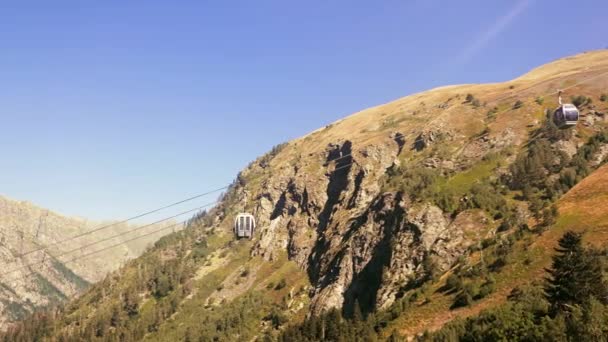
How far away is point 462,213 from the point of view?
124m

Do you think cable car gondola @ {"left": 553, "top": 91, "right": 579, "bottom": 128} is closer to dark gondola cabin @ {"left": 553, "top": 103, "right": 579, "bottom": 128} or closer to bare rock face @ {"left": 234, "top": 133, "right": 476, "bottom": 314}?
dark gondola cabin @ {"left": 553, "top": 103, "right": 579, "bottom": 128}

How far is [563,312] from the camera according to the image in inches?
2248

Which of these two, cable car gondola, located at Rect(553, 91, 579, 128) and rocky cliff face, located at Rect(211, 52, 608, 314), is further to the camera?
rocky cliff face, located at Rect(211, 52, 608, 314)

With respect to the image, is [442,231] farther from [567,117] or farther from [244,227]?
[567,117]

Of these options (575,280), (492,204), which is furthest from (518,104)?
(575,280)

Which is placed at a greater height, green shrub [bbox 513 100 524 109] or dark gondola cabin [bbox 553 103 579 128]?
green shrub [bbox 513 100 524 109]

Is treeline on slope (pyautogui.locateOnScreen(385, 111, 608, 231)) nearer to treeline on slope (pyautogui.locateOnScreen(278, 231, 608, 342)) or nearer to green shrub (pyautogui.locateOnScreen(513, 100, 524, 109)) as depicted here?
green shrub (pyautogui.locateOnScreen(513, 100, 524, 109))

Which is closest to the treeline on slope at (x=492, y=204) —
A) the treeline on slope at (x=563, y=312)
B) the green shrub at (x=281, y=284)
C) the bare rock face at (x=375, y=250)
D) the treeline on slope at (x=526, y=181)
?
the treeline on slope at (x=526, y=181)

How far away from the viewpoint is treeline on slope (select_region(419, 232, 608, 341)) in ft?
165

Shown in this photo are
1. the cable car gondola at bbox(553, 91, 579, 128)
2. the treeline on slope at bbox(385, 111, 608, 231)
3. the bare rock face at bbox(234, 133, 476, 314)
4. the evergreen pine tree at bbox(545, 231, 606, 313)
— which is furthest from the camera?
the bare rock face at bbox(234, 133, 476, 314)

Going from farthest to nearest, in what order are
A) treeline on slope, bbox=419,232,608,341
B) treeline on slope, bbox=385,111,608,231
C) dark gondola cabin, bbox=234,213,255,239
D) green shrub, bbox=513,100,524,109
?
green shrub, bbox=513,100,524,109, treeline on slope, bbox=385,111,608,231, dark gondola cabin, bbox=234,213,255,239, treeline on slope, bbox=419,232,608,341

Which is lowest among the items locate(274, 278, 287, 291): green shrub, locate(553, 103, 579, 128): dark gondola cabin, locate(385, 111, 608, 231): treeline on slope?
locate(274, 278, 287, 291): green shrub

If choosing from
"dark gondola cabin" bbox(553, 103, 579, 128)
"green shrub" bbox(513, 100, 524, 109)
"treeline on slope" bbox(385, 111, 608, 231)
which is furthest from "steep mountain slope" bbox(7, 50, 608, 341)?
"dark gondola cabin" bbox(553, 103, 579, 128)

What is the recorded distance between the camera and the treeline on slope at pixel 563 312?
165ft
